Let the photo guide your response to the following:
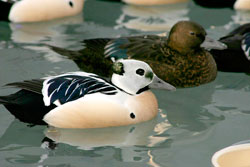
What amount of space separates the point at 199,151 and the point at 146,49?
179 cm

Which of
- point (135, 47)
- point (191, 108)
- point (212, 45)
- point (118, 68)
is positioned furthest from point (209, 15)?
point (118, 68)

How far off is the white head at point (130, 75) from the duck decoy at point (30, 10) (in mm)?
3960

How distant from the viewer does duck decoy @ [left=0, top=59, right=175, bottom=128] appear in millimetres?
5887

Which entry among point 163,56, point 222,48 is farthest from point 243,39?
point 163,56

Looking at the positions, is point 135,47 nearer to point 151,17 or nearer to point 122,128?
point 122,128

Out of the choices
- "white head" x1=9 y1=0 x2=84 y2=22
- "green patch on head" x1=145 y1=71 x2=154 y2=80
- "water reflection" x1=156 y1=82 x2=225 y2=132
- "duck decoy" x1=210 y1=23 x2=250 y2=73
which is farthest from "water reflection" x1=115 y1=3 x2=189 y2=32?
"green patch on head" x1=145 y1=71 x2=154 y2=80

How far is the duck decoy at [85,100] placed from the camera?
589cm

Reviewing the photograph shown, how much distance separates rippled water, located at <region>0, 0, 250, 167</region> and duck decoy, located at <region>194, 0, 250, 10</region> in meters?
1.11

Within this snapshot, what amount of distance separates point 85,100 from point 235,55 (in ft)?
8.10

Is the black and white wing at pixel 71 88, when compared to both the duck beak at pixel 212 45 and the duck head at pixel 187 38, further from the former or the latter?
the duck beak at pixel 212 45

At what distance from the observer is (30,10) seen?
974 centimetres

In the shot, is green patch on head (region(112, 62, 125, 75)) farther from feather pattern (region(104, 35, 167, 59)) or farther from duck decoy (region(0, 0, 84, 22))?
duck decoy (region(0, 0, 84, 22))

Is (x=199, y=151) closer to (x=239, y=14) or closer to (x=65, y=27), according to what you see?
(x=65, y=27)

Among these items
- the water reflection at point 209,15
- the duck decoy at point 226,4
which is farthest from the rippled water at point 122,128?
the duck decoy at point 226,4
